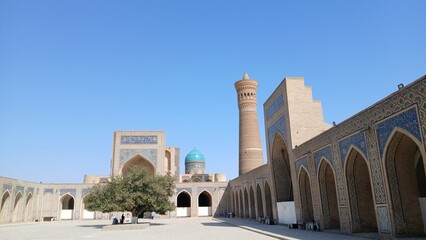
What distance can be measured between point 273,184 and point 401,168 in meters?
9.46

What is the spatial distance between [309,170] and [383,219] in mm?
4660

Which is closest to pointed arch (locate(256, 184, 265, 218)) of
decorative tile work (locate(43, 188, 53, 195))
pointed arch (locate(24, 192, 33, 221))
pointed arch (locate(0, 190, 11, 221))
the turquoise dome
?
pointed arch (locate(0, 190, 11, 221))

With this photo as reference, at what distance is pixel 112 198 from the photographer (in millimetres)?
18203

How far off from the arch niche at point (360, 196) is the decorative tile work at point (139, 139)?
22.6 m

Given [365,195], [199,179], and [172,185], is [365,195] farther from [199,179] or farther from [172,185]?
[199,179]

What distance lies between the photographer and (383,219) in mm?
8914

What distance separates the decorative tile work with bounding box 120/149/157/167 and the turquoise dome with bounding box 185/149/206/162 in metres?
15.3

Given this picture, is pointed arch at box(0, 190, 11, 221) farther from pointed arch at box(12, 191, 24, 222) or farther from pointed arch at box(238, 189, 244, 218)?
pointed arch at box(238, 189, 244, 218)

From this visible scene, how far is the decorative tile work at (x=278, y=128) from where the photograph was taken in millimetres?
16297

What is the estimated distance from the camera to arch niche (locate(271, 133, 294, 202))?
17519 millimetres

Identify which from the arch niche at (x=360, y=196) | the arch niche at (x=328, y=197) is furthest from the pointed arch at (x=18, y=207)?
the arch niche at (x=360, y=196)

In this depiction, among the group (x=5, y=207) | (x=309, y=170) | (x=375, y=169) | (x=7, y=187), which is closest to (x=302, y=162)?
(x=309, y=170)

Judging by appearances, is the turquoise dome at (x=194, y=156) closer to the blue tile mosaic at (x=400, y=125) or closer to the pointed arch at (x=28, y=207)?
the pointed arch at (x=28, y=207)

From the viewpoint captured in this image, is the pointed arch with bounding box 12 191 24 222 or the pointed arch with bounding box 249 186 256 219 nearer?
the pointed arch with bounding box 249 186 256 219
